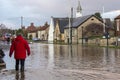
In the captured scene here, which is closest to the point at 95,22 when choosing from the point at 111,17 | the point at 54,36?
the point at 111,17

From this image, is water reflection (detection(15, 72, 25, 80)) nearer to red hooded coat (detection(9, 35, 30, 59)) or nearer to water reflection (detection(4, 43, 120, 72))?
red hooded coat (detection(9, 35, 30, 59))

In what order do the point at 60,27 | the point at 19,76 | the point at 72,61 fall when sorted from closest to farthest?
the point at 19,76 → the point at 72,61 → the point at 60,27

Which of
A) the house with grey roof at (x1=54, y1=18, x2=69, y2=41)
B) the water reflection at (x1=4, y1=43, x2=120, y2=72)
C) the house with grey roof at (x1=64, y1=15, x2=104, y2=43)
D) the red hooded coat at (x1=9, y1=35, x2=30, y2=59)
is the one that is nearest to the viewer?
the red hooded coat at (x1=9, y1=35, x2=30, y2=59)

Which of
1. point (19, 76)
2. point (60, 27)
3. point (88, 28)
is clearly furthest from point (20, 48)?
point (60, 27)

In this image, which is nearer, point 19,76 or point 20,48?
point 19,76

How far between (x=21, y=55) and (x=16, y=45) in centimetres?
54

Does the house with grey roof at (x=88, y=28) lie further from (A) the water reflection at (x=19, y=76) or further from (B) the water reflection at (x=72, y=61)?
(A) the water reflection at (x=19, y=76)

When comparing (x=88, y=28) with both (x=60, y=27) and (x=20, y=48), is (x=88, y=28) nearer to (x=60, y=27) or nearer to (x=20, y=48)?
(x=60, y=27)

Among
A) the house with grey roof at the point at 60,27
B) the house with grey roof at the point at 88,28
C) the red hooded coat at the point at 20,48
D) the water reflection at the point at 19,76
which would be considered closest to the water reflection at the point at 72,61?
the red hooded coat at the point at 20,48

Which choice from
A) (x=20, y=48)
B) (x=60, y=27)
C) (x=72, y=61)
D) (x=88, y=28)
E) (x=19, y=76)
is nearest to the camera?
(x=19, y=76)

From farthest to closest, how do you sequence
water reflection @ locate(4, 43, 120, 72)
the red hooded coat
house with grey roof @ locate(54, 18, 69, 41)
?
house with grey roof @ locate(54, 18, 69, 41) < water reflection @ locate(4, 43, 120, 72) < the red hooded coat

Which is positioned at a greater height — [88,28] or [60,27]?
[60,27]

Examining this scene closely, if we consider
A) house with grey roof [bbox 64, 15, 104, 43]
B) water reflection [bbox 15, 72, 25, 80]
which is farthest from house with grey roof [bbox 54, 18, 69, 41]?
water reflection [bbox 15, 72, 25, 80]

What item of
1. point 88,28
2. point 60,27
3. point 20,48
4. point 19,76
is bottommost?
point 19,76
